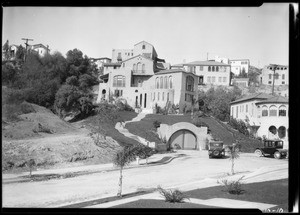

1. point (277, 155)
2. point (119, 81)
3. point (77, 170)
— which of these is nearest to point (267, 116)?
point (277, 155)

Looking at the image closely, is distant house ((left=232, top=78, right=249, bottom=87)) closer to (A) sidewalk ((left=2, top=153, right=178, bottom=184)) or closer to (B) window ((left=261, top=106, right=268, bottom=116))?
(B) window ((left=261, top=106, right=268, bottom=116))

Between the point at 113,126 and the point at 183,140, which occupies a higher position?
the point at 113,126

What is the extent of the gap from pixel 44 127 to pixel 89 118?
41.5 feet

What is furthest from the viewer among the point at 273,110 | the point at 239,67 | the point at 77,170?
the point at 239,67

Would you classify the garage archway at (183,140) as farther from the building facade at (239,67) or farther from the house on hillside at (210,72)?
the building facade at (239,67)

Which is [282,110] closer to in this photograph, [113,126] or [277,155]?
[277,155]

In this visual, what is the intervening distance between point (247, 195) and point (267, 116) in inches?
1151

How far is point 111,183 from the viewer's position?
17.6 m

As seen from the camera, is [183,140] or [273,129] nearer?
[183,140]
